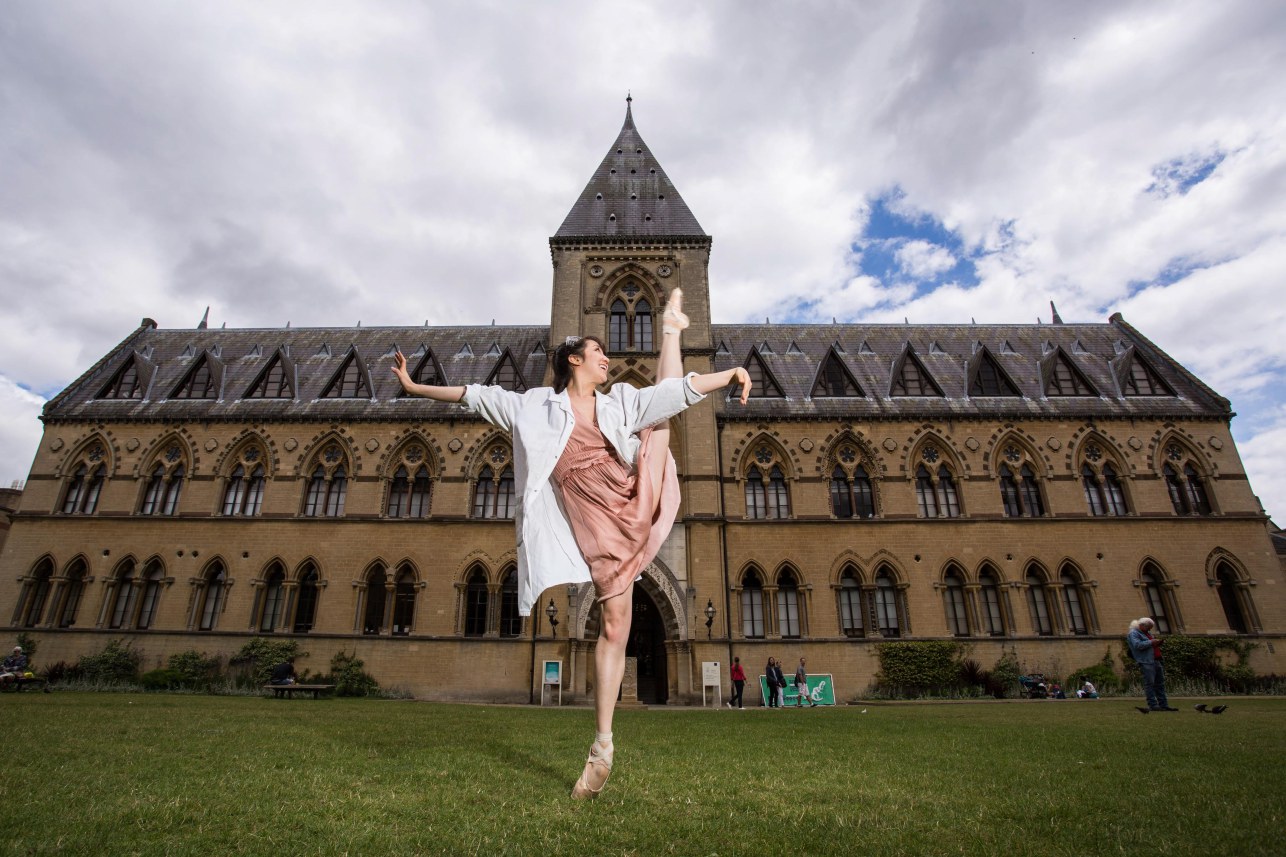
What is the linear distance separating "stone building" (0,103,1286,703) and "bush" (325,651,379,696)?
0.45 meters

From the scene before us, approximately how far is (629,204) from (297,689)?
21925 millimetres

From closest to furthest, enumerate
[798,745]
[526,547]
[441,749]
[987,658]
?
[526,547] → [441,749] → [798,745] → [987,658]

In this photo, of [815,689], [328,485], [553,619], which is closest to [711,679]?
[815,689]

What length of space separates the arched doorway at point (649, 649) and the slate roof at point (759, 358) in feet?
26.0

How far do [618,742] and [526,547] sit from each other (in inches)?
160

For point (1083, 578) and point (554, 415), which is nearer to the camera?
point (554, 415)

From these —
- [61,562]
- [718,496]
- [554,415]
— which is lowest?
[554,415]

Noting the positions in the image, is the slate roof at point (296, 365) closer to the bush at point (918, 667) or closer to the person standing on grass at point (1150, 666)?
the bush at point (918, 667)

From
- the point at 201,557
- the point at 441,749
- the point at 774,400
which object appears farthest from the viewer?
the point at 774,400

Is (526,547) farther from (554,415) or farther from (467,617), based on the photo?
(467,617)

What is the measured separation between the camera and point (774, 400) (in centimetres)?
2589

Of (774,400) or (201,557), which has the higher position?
(774,400)

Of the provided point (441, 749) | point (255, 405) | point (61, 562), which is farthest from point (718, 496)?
point (61, 562)

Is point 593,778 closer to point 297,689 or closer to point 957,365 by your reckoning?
point 297,689
